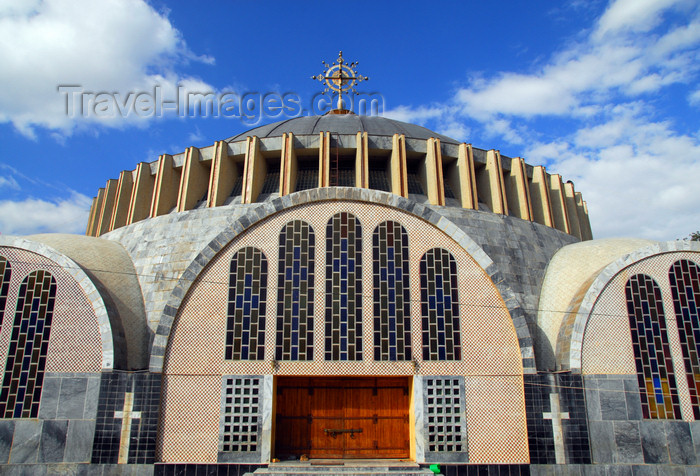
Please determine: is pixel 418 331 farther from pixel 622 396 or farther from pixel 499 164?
pixel 499 164

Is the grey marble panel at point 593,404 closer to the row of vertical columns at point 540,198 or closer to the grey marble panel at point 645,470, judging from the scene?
the grey marble panel at point 645,470

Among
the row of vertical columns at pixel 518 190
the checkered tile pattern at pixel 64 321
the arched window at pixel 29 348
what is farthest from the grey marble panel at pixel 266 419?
the row of vertical columns at pixel 518 190

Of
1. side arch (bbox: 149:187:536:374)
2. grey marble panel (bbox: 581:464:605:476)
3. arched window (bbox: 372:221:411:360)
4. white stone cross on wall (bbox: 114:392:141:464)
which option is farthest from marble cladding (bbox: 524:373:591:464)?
white stone cross on wall (bbox: 114:392:141:464)

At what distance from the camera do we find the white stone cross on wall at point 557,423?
14047 millimetres

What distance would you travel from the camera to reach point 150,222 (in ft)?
69.9

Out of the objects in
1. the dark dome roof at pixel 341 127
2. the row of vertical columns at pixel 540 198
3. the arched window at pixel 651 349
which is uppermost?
the dark dome roof at pixel 341 127

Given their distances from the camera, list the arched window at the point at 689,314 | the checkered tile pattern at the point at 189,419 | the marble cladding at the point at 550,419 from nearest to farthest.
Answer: the checkered tile pattern at the point at 189,419
the marble cladding at the point at 550,419
the arched window at the point at 689,314

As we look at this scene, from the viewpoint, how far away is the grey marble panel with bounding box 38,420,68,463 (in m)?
13.6

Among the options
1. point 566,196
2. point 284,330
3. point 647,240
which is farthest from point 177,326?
point 566,196

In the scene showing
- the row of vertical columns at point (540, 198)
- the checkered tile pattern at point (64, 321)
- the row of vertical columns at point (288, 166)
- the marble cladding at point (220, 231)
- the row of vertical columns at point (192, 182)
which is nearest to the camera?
the checkered tile pattern at point (64, 321)

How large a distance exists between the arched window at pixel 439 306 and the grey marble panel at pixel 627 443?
16.1ft

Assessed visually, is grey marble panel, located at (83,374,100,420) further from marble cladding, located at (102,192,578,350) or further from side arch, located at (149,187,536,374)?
marble cladding, located at (102,192,578,350)

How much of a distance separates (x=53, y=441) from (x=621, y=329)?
16930mm

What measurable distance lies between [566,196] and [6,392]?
24.6m
